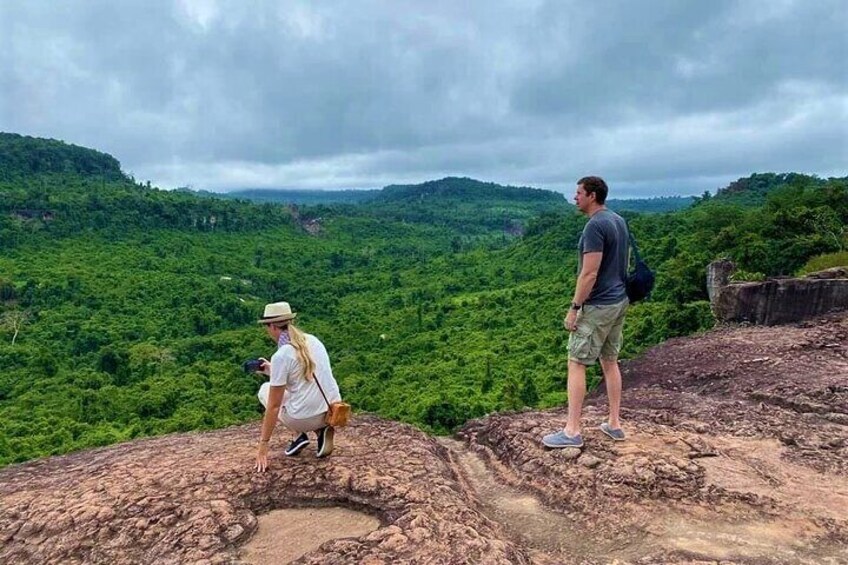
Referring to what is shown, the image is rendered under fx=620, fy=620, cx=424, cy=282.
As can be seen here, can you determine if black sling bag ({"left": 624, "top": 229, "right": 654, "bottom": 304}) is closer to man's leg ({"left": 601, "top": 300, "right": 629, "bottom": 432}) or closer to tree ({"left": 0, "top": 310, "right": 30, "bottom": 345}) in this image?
man's leg ({"left": 601, "top": 300, "right": 629, "bottom": 432})

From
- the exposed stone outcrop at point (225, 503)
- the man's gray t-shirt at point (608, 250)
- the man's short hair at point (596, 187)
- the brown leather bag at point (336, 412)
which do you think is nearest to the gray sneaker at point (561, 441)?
the exposed stone outcrop at point (225, 503)

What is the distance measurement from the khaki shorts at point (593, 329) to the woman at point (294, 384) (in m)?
2.03

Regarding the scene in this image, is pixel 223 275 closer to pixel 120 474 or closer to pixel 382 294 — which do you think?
pixel 382 294

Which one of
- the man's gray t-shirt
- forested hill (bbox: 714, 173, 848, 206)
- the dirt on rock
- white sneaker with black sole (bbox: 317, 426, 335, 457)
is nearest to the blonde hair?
white sneaker with black sole (bbox: 317, 426, 335, 457)

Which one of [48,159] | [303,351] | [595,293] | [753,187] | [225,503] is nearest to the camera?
[225,503]

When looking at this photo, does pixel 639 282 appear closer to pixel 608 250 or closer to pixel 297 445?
pixel 608 250

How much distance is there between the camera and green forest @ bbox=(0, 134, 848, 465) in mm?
20250

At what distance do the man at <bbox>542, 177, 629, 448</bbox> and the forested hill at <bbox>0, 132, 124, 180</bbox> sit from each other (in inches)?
3615

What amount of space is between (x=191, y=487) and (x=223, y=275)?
2453 inches

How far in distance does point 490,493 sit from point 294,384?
6.01ft

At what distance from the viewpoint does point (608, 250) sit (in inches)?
195

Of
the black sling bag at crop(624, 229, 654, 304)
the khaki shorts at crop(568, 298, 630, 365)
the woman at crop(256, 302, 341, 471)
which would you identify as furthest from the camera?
the black sling bag at crop(624, 229, 654, 304)

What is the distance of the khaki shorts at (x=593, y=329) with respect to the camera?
5.03 m

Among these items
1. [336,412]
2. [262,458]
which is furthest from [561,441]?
[262,458]
